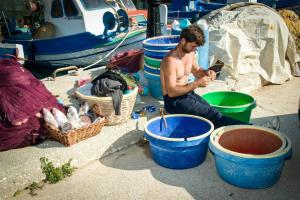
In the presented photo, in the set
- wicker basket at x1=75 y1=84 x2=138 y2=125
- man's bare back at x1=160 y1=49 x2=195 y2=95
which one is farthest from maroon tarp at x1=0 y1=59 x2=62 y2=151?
man's bare back at x1=160 y1=49 x2=195 y2=95

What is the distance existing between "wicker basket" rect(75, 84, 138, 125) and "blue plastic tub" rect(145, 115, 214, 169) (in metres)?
0.56

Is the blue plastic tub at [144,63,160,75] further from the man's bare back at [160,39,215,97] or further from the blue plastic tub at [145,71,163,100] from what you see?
the man's bare back at [160,39,215,97]

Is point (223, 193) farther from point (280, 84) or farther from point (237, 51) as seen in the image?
point (280, 84)

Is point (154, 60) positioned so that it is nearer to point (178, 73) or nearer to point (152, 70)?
point (152, 70)

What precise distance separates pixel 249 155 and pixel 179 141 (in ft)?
2.37

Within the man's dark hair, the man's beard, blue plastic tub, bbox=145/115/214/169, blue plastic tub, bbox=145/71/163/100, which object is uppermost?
the man's dark hair

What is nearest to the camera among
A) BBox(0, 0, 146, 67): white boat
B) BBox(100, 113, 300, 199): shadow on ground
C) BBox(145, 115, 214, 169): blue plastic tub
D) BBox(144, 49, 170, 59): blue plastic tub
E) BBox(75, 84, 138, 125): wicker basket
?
BBox(100, 113, 300, 199): shadow on ground

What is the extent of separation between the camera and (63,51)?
32.7ft

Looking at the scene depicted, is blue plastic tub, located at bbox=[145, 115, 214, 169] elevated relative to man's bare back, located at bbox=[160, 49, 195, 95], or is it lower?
lower

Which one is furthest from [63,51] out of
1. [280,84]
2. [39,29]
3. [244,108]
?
[244,108]

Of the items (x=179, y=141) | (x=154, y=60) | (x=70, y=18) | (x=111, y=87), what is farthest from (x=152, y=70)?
(x=70, y=18)

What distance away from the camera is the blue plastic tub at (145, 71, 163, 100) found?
4.94m

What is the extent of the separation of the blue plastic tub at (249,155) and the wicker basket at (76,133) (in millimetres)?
1429

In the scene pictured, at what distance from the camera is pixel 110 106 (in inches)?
160
